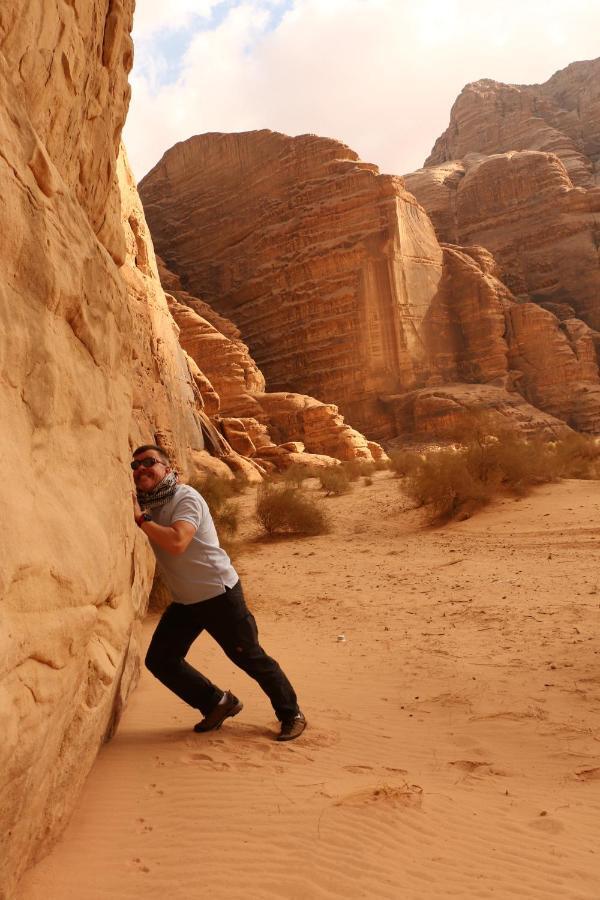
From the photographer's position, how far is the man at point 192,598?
3295 mm

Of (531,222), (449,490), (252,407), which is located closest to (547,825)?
(449,490)

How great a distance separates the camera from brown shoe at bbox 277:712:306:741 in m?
3.50

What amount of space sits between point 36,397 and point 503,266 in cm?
4658

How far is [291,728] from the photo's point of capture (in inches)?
139

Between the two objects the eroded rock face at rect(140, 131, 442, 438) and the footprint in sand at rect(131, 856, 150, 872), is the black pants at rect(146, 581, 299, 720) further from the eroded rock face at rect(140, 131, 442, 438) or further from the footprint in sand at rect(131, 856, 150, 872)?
the eroded rock face at rect(140, 131, 442, 438)

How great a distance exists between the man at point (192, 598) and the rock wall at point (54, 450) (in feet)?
0.61

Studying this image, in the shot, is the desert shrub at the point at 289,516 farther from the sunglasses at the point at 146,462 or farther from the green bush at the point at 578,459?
the sunglasses at the point at 146,462

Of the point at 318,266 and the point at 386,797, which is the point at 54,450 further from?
the point at 318,266

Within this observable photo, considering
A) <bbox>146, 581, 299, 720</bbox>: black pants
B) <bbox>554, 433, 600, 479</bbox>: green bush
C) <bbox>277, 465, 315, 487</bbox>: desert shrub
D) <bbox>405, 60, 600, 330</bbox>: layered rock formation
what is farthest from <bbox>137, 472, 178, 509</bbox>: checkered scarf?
<bbox>405, 60, 600, 330</bbox>: layered rock formation

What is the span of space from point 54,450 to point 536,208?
162 feet

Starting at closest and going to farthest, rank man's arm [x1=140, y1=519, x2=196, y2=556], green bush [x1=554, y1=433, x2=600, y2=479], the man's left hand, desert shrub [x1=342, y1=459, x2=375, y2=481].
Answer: man's arm [x1=140, y1=519, x2=196, y2=556] → the man's left hand → green bush [x1=554, y1=433, x2=600, y2=479] → desert shrub [x1=342, y1=459, x2=375, y2=481]

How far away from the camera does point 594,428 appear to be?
33.5 meters

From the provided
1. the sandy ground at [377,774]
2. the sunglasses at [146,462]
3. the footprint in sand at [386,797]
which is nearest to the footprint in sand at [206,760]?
the sandy ground at [377,774]

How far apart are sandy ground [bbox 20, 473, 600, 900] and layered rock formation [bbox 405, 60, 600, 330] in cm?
3857
